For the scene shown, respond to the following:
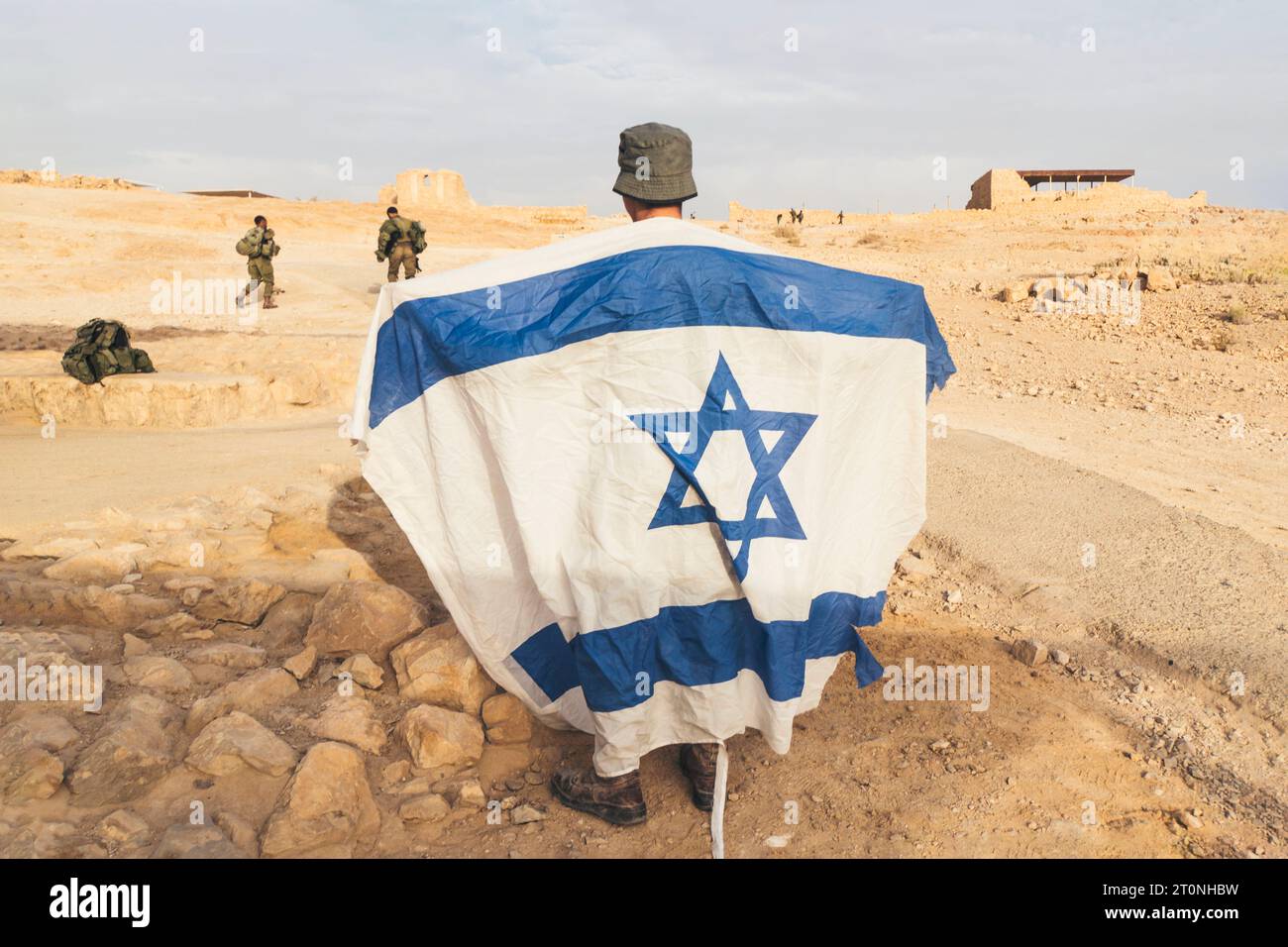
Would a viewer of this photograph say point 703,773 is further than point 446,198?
No

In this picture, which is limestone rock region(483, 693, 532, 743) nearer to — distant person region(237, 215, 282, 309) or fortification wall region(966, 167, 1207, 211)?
distant person region(237, 215, 282, 309)

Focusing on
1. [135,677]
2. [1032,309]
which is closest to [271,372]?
[135,677]

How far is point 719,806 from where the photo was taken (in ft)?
7.89

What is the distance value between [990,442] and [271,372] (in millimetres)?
6250

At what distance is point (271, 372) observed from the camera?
839 centimetres

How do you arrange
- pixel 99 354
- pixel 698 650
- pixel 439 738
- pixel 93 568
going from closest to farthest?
pixel 698 650 < pixel 439 738 < pixel 93 568 < pixel 99 354

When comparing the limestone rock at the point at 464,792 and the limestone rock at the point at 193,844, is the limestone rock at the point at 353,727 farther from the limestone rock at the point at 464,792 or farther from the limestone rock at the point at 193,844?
the limestone rock at the point at 193,844

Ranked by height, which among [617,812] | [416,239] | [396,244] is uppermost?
[416,239]

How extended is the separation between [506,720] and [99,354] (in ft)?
21.0

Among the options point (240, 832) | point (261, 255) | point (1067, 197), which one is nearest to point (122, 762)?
point (240, 832)

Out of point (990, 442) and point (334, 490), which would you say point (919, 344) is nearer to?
point (334, 490)

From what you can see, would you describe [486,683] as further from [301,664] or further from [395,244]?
[395,244]

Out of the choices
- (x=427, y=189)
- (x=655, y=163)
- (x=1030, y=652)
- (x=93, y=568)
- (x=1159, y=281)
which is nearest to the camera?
(x=655, y=163)

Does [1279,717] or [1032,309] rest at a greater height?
[1032,309]
